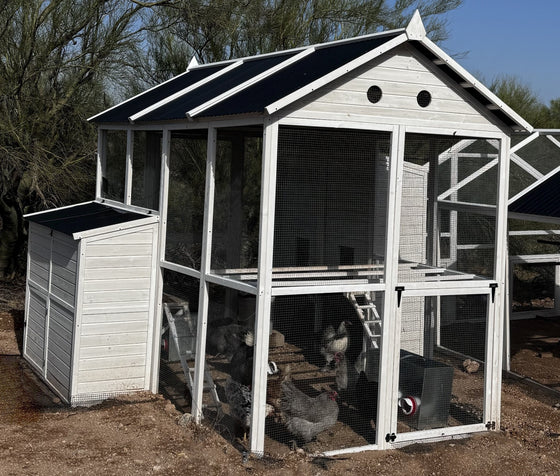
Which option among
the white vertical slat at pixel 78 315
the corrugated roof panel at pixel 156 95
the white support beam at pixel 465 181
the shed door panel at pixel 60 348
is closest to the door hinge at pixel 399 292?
the white support beam at pixel 465 181

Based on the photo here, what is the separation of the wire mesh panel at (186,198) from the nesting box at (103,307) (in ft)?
1.06

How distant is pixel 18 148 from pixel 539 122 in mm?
13772

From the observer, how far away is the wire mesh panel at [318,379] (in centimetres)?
687

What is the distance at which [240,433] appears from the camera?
7.12 metres

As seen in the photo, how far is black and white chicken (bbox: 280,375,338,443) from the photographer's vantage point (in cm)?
684

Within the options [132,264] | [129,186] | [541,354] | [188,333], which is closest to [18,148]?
[129,186]

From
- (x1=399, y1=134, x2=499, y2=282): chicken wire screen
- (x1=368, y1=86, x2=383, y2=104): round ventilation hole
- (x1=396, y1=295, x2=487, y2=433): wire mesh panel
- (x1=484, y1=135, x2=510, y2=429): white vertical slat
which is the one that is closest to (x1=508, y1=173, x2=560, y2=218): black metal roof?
(x1=399, y1=134, x2=499, y2=282): chicken wire screen

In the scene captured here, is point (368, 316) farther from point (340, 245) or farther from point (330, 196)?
point (330, 196)

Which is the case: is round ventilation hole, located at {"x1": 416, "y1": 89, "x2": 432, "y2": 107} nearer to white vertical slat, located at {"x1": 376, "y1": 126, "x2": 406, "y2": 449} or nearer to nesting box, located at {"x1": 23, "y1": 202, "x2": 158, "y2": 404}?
white vertical slat, located at {"x1": 376, "y1": 126, "x2": 406, "y2": 449}

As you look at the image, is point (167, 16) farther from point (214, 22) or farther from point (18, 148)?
point (18, 148)

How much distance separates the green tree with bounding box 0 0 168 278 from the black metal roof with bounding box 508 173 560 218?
21.1 feet

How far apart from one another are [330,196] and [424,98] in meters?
1.24

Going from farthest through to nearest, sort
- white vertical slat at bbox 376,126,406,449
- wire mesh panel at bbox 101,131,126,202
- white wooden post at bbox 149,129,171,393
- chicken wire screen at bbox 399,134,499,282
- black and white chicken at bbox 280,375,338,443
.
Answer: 1. wire mesh panel at bbox 101,131,126,202
2. white wooden post at bbox 149,129,171,393
3. chicken wire screen at bbox 399,134,499,282
4. white vertical slat at bbox 376,126,406,449
5. black and white chicken at bbox 280,375,338,443

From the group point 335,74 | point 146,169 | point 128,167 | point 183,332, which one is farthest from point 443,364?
point 128,167
